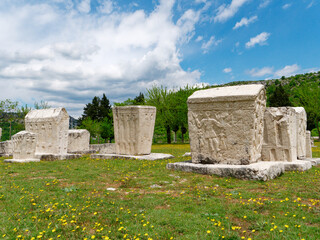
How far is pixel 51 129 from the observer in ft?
45.7

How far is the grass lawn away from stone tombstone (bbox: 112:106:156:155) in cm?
592

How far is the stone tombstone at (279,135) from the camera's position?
8688 mm

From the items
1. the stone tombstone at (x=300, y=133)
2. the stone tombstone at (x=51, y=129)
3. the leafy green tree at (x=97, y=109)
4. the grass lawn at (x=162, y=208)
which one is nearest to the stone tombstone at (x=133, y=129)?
the stone tombstone at (x=51, y=129)

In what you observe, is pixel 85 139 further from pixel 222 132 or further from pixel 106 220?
pixel 106 220

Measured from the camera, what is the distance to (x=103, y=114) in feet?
166

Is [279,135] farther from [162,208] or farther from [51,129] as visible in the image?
[51,129]

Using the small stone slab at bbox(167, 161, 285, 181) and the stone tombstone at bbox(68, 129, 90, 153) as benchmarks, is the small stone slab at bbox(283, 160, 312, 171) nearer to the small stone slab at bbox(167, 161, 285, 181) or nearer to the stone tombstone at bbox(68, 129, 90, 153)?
the small stone slab at bbox(167, 161, 285, 181)

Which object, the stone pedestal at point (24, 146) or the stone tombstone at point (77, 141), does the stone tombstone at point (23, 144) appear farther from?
the stone tombstone at point (77, 141)

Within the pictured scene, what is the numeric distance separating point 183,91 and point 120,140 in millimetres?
24442

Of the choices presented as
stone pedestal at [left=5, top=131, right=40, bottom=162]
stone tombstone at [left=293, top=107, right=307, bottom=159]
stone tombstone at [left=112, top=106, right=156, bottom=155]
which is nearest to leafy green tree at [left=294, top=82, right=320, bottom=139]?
stone tombstone at [left=293, top=107, right=307, bottom=159]

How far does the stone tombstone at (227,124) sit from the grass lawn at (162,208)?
3.95 feet

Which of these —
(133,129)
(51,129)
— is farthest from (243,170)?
(51,129)

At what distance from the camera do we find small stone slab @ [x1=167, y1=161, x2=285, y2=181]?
6861 millimetres

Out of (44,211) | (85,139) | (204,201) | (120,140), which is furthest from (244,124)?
(85,139)
